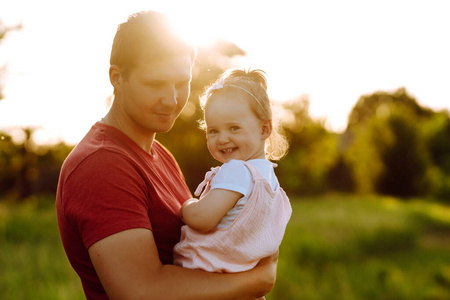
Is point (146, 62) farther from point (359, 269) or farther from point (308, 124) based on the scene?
point (308, 124)

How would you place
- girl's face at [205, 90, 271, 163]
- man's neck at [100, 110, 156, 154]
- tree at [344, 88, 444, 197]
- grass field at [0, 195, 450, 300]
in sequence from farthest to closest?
tree at [344, 88, 444, 197], grass field at [0, 195, 450, 300], girl's face at [205, 90, 271, 163], man's neck at [100, 110, 156, 154]

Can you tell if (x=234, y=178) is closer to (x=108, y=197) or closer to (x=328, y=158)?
(x=108, y=197)

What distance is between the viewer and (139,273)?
58.6 inches

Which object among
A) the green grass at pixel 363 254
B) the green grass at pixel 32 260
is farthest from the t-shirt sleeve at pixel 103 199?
the green grass at pixel 363 254

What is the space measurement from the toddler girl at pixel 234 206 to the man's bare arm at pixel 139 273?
14 cm

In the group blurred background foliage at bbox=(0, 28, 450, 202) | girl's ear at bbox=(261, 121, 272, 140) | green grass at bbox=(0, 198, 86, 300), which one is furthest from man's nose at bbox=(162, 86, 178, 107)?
blurred background foliage at bbox=(0, 28, 450, 202)

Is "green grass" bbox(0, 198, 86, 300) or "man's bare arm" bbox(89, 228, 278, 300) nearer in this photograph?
"man's bare arm" bbox(89, 228, 278, 300)

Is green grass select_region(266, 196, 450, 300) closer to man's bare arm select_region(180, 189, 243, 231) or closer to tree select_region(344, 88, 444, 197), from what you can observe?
tree select_region(344, 88, 444, 197)

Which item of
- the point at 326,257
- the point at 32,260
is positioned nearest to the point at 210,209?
the point at 32,260

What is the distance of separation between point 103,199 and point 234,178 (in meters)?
0.50

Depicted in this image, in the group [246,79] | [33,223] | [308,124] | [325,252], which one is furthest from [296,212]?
[308,124]

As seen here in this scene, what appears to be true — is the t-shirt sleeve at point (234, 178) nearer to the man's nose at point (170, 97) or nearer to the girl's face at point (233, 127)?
the girl's face at point (233, 127)

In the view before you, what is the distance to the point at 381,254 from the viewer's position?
9.89m

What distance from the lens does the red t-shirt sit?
1.49 m
